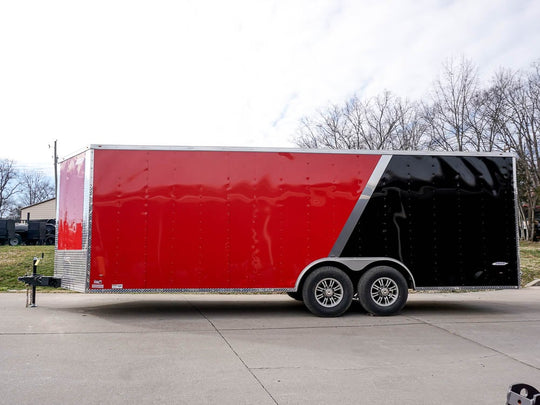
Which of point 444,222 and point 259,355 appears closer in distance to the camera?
point 259,355

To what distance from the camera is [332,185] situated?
9.47 metres

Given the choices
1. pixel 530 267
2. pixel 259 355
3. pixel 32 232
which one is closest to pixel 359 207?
pixel 259 355

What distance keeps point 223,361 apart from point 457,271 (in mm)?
5529

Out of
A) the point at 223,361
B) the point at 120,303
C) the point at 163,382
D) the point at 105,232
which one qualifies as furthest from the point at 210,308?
the point at 163,382

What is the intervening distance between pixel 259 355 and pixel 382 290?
3.75m

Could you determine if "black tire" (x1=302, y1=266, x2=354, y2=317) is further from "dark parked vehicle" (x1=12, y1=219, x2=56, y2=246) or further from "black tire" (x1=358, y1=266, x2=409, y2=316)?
"dark parked vehicle" (x1=12, y1=219, x2=56, y2=246)

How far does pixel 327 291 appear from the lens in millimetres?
9289

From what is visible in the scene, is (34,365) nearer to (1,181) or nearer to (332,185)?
(332,185)

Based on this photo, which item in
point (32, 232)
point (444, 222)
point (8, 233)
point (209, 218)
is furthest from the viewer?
point (32, 232)

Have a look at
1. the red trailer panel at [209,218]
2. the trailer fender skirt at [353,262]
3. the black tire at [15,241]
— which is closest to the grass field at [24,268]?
the red trailer panel at [209,218]

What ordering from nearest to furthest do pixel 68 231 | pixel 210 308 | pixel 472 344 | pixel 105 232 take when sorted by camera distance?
1. pixel 472 344
2. pixel 105 232
3. pixel 68 231
4. pixel 210 308

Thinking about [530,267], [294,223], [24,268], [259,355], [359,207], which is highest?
[359,207]

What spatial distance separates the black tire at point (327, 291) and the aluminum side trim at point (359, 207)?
40 centimetres

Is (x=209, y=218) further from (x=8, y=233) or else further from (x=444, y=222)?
(x=8, y=233)
